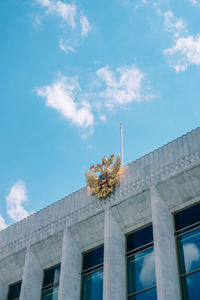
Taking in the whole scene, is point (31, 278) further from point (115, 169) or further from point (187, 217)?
point (187, 217)

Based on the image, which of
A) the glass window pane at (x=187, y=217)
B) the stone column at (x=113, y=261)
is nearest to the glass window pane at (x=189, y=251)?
the glass window pane at (x=187, y=217)

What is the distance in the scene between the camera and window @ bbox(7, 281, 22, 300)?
1273 inches

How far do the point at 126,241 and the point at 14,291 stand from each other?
9457 millimetres

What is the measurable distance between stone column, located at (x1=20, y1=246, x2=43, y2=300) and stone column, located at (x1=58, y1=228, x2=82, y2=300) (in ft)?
9.82

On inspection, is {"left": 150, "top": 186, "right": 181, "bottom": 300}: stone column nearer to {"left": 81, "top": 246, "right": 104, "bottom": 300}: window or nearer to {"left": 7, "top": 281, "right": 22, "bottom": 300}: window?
{"left": 81, "top": 246, "right": 104, "bottom": 300}: window

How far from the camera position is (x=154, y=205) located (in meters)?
26.2

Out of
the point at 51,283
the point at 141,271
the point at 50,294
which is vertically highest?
the point at 51,283

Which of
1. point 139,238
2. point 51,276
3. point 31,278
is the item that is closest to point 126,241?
point 139,238

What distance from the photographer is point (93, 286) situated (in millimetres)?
28219

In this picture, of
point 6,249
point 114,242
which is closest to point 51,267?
point 6,249

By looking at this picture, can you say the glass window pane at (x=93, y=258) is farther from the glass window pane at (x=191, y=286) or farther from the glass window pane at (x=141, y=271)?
the glass window pane at (x=191, y=286)

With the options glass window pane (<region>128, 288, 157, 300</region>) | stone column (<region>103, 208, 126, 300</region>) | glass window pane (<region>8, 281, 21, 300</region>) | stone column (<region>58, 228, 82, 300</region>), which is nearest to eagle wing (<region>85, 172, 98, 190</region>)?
stone column (<region>103, 208, 126, 300</region>)

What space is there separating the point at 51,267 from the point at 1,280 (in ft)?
14.2

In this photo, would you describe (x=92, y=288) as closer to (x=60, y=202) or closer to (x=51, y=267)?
(x=51, y=267)
